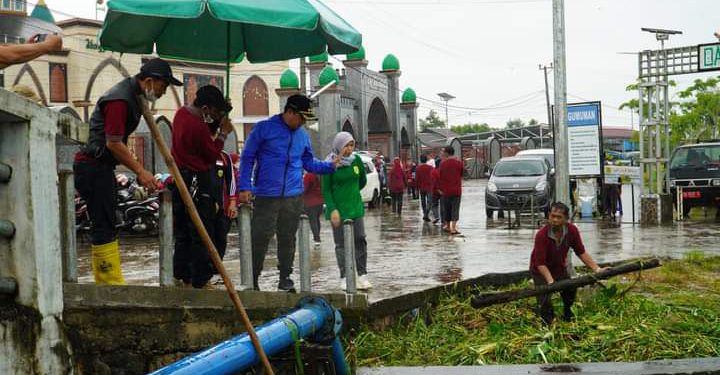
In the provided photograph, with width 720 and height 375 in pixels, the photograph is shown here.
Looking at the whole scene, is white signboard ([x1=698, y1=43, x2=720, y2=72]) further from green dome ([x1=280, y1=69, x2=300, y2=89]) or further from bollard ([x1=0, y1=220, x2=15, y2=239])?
green dome ([x1=280, y1=69, x2=300, y2=89])

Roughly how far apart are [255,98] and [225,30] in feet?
114

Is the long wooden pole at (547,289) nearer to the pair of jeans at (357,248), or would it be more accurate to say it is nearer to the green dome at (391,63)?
the pair of jeans at (357,248)

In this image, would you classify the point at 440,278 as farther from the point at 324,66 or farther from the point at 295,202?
the point at 324,66

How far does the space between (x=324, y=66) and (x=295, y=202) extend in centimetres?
2802

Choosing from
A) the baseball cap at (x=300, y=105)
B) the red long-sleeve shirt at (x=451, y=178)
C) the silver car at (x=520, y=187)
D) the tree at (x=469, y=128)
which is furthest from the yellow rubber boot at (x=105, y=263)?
the tree at (x=469, y=128)

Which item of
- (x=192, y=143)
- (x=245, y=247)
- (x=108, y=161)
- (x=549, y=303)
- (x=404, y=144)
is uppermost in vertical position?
A: (x=404, y=144)

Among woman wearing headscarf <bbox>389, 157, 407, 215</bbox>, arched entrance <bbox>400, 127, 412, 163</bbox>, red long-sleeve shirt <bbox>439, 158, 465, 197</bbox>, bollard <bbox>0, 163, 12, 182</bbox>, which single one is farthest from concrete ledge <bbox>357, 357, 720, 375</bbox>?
arched entrance <bbox>400, 127, 412, 163</bbox>

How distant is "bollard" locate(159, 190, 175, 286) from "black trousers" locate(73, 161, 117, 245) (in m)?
0.49

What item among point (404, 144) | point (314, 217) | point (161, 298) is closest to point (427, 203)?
point (314, 217)

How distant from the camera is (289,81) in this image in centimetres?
3469

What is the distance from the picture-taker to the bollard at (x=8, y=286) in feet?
13.1

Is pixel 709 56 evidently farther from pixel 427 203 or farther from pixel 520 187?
pixel 427 203

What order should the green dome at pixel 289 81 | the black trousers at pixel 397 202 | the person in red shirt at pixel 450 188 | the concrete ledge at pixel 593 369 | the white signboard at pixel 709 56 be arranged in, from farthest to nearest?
the green dome at pixel 289 81, the black trousers at pixel 397 202, the white signboard at pixel 709 56, the person in red shirt at pixel 450 188, the concrete ledge at pixel 593 369

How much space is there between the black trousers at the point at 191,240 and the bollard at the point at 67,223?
1297 mm
